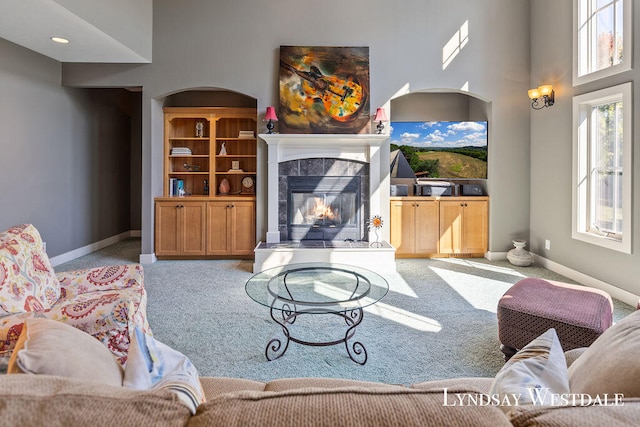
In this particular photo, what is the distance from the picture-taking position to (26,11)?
10.6 feet

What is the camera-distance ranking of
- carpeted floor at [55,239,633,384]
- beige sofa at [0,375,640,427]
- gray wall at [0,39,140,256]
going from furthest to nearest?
gray wall at [0,39,140,256], carpeted floor at [55,239,633,384], beige sofa at [0,375,640,427]

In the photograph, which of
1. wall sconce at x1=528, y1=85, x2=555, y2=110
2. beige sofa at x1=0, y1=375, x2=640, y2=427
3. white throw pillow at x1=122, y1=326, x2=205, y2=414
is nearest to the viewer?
beige sofa at x1=0, y1=375, x2=640, y2=427

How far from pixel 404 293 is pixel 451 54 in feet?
11.8

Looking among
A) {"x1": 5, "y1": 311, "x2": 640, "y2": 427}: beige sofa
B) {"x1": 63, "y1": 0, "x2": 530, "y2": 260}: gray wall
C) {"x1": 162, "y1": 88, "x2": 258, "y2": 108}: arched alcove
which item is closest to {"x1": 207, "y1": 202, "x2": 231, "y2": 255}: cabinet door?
{"x1": 63, "y1": 0, "x2": 530, "y2": 260}: gray wall

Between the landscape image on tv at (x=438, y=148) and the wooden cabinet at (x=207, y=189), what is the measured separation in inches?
95.4

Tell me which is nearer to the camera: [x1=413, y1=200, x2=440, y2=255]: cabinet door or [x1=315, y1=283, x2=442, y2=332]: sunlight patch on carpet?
[x1=315, y1=283, x2=442, y2=332]: sunlight patch on carpet

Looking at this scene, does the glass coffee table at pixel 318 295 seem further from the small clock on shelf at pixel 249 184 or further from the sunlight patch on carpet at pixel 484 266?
the small clock on shelf at pixel 249 184

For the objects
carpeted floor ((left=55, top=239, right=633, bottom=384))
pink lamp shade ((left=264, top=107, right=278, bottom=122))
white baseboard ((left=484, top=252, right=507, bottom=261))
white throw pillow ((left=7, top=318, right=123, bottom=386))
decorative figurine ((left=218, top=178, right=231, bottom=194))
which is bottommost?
carpeted floor ((left=55, top=239, right=633, bottom=384))

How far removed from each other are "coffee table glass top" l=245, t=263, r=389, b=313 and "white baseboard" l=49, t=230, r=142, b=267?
3.81m

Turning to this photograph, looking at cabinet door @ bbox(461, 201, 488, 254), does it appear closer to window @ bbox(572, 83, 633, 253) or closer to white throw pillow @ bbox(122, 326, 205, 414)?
window @ bbox(572, 83, 633, 253)

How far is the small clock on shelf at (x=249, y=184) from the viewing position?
5.61 metres

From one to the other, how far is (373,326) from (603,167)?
3.25 metres

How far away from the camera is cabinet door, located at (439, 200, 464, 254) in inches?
203

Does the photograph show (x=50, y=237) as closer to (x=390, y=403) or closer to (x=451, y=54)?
(x=390, y=403)
